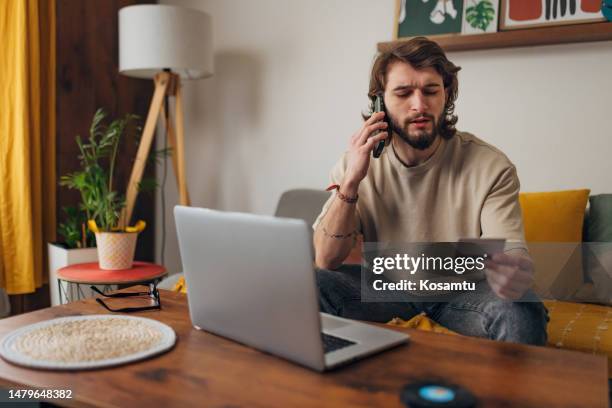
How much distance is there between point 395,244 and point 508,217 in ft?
1.02

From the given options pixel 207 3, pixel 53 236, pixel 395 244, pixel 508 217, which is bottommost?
pixel 53 236

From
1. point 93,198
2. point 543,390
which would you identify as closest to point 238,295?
point 543,390

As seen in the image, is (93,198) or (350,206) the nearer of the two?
(350,206)

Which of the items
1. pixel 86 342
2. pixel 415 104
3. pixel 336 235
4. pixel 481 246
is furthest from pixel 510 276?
pixel 86 342

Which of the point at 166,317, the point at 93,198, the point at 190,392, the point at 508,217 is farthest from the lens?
the point at 93,198

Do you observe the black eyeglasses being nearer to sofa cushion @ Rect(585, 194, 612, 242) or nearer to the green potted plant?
the green potted plant

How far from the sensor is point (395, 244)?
1621 mm

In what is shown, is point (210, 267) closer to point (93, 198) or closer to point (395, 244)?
point (395, 244)

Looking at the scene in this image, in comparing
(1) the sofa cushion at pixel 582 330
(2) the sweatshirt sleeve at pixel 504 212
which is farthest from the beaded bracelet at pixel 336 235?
(1) the sofa cushion at pixel 582 330

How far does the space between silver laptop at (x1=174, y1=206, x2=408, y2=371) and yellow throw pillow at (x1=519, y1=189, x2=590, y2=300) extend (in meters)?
1.18

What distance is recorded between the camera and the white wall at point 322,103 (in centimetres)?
233

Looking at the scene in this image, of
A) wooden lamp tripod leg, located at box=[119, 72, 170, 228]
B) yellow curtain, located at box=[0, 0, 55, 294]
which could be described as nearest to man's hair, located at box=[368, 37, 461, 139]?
wooden lamp tripod leg, located at box=[119, 72, 170, 228]

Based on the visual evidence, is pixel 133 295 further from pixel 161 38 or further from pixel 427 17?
pixel 427 17

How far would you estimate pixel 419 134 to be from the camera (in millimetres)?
1602
